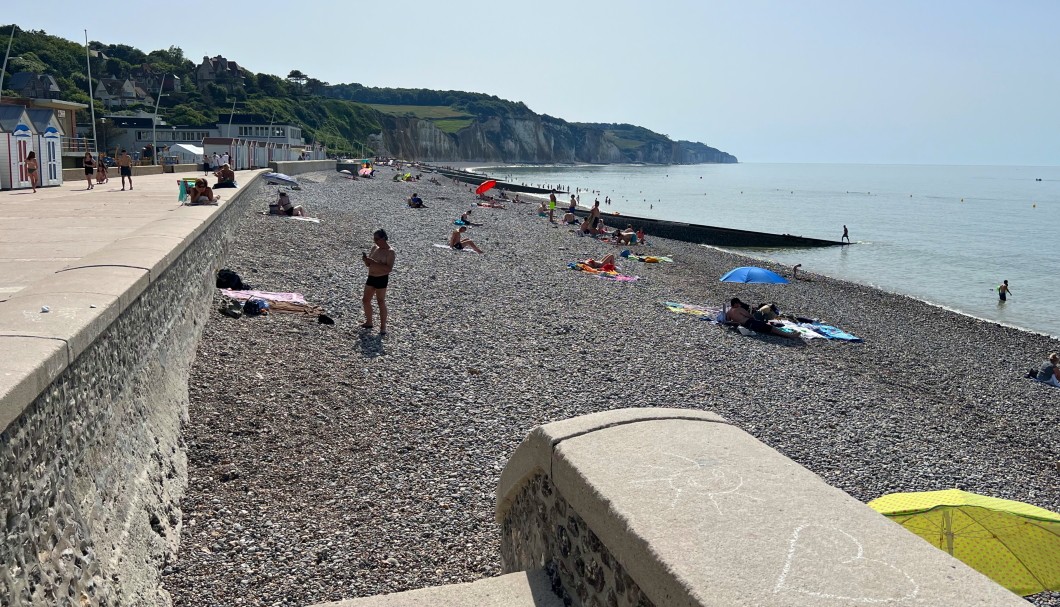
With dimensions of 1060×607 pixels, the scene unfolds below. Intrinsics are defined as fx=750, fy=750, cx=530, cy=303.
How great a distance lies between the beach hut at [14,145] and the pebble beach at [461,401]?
556 centimetres

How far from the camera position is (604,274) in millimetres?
20750

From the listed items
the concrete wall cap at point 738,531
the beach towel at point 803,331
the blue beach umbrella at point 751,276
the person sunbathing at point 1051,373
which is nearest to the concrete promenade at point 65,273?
the concrete wall cap at point 738,531

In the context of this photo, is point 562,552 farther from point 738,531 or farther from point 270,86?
point 270,86

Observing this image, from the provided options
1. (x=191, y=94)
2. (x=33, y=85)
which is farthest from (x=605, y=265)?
(x=191, y=94)

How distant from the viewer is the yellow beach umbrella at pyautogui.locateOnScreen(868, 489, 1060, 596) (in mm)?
4422

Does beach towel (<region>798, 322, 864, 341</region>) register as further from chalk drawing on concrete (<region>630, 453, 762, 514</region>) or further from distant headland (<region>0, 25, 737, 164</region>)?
distant headland (<region>0, 25, 737, 164</region>)

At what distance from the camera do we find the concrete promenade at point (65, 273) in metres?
3.49

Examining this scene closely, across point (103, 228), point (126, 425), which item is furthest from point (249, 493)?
point (103, 228)

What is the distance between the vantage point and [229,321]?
962 cm

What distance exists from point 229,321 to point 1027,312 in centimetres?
2661

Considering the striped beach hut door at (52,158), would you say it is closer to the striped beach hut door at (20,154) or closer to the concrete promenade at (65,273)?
the striped beach hut door at (20,154)

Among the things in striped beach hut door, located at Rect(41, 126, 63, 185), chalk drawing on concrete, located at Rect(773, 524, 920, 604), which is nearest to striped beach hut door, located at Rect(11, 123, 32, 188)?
striped beach hut door, located at Rect(41, 126, 63, 185)

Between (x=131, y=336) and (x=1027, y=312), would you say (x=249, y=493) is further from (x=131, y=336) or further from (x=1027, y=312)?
(x=1027, y=312)

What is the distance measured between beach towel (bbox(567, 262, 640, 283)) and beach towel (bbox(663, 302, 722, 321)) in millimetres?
2727
